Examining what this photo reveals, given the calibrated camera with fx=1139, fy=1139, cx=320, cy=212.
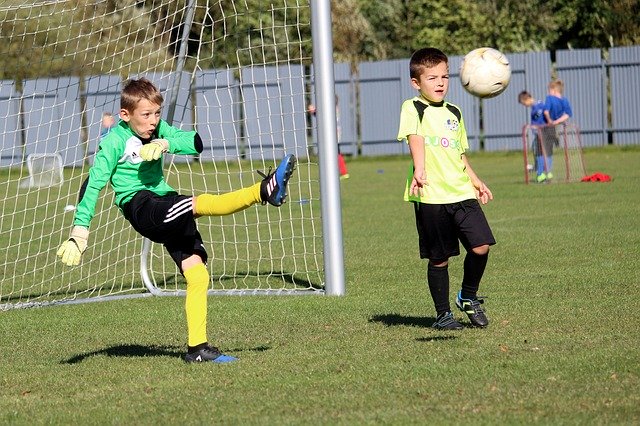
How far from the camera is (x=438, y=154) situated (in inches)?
281

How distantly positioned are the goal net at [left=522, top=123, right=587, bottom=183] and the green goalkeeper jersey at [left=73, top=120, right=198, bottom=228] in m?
14.3

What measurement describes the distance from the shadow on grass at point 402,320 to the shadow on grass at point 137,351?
3.42ft

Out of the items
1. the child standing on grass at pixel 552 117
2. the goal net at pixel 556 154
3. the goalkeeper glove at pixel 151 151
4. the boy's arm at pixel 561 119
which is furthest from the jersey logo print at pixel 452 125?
the boy's arm at pixel 561 119

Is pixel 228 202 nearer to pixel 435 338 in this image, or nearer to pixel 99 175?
pixel 99 175

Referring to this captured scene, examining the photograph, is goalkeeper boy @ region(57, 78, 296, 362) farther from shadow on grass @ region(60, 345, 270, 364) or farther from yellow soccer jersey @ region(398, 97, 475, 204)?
yellow soccer jersey @ region(398, 97, 475, 204)

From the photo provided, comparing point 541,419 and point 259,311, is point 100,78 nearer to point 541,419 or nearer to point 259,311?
point 259,311

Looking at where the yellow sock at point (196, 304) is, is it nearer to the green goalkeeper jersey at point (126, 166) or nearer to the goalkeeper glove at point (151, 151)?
the green goalkeeper jersey at point (126, 166)

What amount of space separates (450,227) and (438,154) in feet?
1.53

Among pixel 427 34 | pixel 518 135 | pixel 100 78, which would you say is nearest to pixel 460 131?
pixel 100 78

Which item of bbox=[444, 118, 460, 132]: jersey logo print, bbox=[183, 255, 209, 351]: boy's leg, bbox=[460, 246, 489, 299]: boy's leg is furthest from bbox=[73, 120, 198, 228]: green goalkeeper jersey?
bbox=[460, 246, 489, 299]: boy's leg

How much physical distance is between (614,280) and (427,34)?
30.7 metres

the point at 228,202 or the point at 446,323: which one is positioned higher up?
the point at 228,202

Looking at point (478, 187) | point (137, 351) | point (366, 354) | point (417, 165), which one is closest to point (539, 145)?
point (478, 187)

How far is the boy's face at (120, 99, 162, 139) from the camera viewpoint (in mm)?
6578
